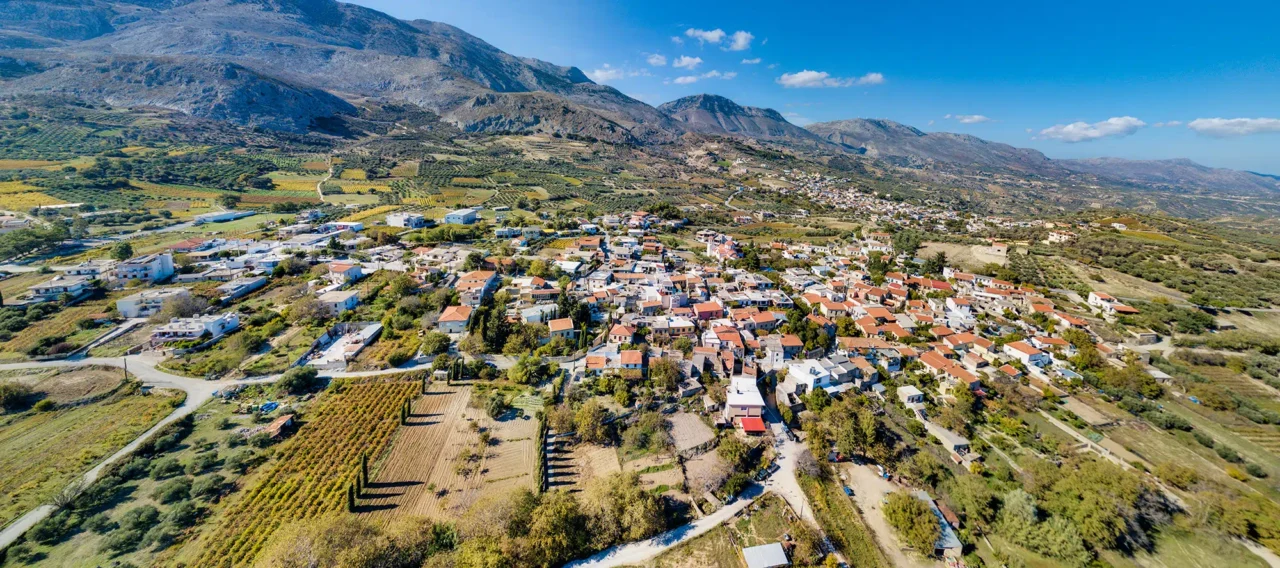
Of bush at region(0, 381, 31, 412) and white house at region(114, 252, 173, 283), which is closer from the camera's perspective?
bush at region(0, 381, 31, 412)

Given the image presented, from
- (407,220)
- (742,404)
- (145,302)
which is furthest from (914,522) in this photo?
(407,220)

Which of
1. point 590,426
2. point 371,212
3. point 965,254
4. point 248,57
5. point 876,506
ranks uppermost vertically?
point 248,57

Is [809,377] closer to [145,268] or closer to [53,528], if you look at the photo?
[53,528]

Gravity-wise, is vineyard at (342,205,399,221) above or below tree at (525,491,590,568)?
above

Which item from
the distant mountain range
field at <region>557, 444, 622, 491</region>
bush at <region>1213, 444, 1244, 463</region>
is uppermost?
the distant mountain range

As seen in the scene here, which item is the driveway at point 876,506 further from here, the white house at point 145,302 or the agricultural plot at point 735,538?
the white house at point 145,302

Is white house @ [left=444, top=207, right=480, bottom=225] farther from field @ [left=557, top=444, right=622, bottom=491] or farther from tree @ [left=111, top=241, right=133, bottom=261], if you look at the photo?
field @ [left=557, top=444, right=622, bottom=491]

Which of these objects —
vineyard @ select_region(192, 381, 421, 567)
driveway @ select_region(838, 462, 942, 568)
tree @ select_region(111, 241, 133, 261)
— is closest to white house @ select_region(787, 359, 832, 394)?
driveway @ select_region(838, 462, 942, 568)

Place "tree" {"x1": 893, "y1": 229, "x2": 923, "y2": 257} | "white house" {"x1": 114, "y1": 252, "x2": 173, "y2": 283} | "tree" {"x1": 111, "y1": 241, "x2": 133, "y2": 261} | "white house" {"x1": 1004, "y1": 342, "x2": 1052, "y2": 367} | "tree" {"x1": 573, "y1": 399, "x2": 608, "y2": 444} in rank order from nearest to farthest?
1. "tree" {"x1": 573, "y1": 399, "x2": 608, "y2": 444}
2. "white house" {"x1": 1004, "y1": 342, "x2": 1052, "y2": 367}
3. "white house" {"x1": 114, "y1": 252, "x2": 173, "y2": 283}
4. "tree" {"x1": 111, "y1": 241, "x2": 133, "y2": 261}
5. "tree" {"x1": 893, "y1": 229, "x2": 923, "y2": 257}
